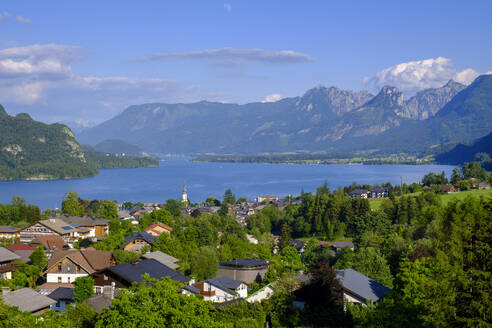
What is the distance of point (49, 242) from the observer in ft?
135

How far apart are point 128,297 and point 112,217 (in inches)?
1891

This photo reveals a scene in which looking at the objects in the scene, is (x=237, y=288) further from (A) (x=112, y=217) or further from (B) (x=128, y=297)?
(A) (x=112, y=217)

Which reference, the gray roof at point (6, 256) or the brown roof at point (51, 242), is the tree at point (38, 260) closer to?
the gray roof at point (6, 256)

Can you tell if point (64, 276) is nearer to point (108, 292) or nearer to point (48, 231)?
point (108, 292)

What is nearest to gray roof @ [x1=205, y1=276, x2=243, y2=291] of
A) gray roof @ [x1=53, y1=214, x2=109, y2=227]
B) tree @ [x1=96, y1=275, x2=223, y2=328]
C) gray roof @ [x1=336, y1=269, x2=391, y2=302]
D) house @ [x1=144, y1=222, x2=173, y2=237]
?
gray roof @ [x1=336, y1=269, x2=391, y2=302]

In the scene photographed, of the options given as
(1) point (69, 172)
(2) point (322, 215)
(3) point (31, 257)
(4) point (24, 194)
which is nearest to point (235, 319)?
(3) point (31, 257)

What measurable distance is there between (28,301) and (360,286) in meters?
13.7

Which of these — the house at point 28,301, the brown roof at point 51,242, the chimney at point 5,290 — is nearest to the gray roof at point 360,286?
the house at point 28,301

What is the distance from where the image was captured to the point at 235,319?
62.1 ft

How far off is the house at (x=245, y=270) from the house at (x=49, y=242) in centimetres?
1558

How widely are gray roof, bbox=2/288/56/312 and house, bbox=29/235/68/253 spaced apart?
18716mm

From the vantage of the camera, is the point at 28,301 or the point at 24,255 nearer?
the point at 28,301

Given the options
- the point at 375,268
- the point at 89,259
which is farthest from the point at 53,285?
the point at 375,268

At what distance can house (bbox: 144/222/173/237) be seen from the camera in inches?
1890
